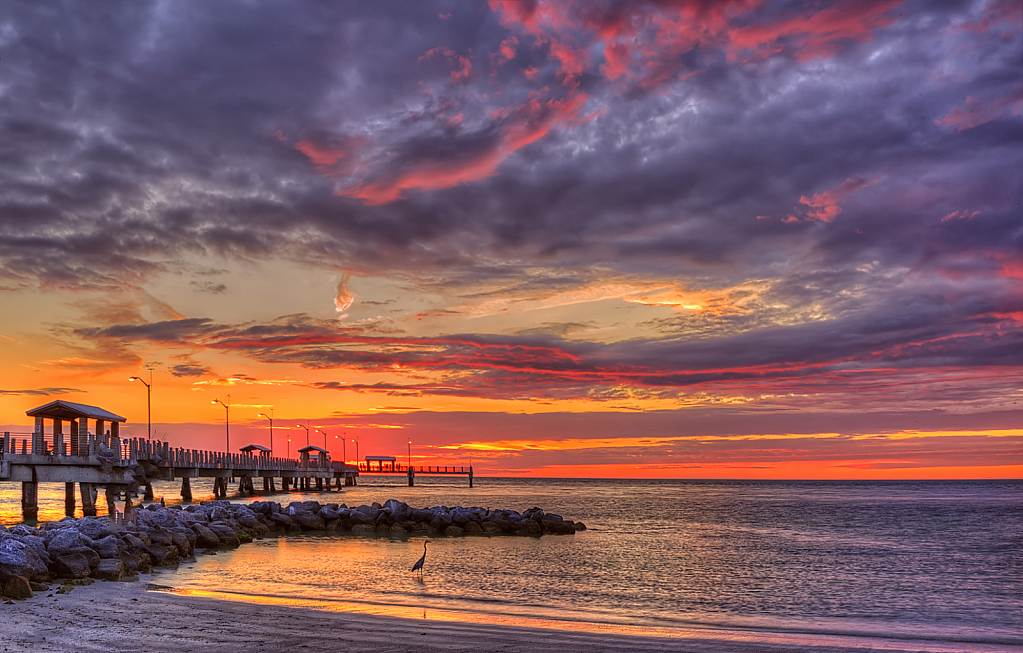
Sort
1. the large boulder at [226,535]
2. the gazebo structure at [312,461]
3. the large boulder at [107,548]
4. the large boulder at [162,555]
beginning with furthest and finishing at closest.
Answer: the gazebo structure at [312,461], the large boulder at [226,535], the large boulder at [162,555], the large boulder at [107,548]

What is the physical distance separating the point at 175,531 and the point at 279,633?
748 inches

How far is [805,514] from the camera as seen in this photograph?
234 ft

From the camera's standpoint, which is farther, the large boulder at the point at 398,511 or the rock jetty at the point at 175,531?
the large boulder at the point at 398,511

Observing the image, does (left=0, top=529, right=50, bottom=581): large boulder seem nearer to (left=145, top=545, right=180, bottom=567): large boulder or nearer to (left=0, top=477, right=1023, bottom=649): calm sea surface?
(left=0, top=477, right=1023, bottom=649): calm sea surface

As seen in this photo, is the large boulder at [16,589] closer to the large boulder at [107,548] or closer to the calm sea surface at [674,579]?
the calm sea surface at [674,579]

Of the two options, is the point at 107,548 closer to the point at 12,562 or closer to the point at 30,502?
the point at 12,562

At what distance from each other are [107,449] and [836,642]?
1662 inches

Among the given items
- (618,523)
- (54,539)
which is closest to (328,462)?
(618,523)

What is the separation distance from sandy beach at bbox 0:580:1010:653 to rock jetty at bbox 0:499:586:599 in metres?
2.66

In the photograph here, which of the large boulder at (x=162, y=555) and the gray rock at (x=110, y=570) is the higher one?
the gray rock at (x=110, y=570)

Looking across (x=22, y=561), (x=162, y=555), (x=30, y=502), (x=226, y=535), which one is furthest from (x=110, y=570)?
(x=30, y=502)

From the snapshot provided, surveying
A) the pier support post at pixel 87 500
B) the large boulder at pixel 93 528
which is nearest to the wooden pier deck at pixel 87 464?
the pier support post at pixel 87 500

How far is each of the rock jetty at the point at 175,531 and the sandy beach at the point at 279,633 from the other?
266 cm

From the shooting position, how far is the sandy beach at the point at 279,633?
1201 centimetres
